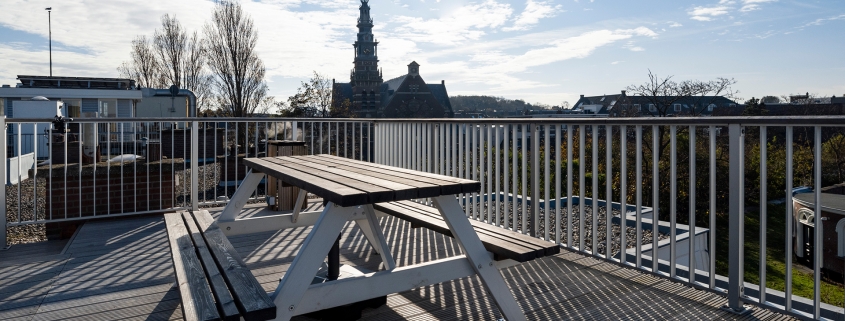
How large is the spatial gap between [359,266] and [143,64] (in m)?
31.5

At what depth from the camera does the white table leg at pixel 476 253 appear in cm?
199

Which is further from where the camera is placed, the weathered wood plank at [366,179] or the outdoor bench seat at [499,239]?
the outdoor bench seat at [499,239]

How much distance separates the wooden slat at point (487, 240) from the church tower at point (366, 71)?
202 feet

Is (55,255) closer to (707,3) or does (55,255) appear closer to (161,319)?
(161,319)

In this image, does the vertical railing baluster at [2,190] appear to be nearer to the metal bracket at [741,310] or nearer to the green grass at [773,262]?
the metal bracket at [741,310]

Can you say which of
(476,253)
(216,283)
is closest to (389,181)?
(476,253)

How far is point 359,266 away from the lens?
317 centimetres

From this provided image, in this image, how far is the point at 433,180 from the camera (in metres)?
2.09

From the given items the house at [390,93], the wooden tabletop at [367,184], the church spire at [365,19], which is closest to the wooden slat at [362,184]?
the wooden tabletop at [367,184]

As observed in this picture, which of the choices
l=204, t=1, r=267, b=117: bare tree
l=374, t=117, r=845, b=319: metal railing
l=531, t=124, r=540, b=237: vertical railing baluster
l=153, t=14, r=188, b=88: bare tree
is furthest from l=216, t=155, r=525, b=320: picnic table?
l=153, t=14, r=188, b=88: bare tree

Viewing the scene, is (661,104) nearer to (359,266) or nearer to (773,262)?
(773,262)

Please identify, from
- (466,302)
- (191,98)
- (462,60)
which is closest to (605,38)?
(462,60)

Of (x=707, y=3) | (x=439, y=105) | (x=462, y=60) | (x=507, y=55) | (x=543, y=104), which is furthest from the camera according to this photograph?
(x=439, y=105)

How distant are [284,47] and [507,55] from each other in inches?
860
